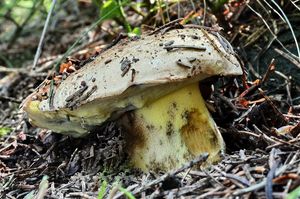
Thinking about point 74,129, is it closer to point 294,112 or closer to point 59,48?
point 294,112

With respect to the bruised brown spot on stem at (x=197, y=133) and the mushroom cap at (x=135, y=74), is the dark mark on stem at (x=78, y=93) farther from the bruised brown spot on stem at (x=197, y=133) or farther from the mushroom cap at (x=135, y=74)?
the bruised brown spot on stem at (x=197, y=133)

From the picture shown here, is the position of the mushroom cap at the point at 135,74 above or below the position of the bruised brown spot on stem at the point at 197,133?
above

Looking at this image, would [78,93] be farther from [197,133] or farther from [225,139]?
[225,139]

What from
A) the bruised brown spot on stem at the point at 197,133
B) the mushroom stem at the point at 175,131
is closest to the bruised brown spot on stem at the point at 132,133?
the mushroom stem at the point at 175,131

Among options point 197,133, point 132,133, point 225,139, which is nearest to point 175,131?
point 197,133

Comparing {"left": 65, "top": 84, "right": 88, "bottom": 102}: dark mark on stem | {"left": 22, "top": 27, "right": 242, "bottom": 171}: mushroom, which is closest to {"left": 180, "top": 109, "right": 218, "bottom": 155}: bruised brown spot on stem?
{"left": 22, "top": 27, "right": 242, "bottom": 171}: mushroom

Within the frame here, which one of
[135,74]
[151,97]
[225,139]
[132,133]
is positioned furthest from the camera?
[225,139]
